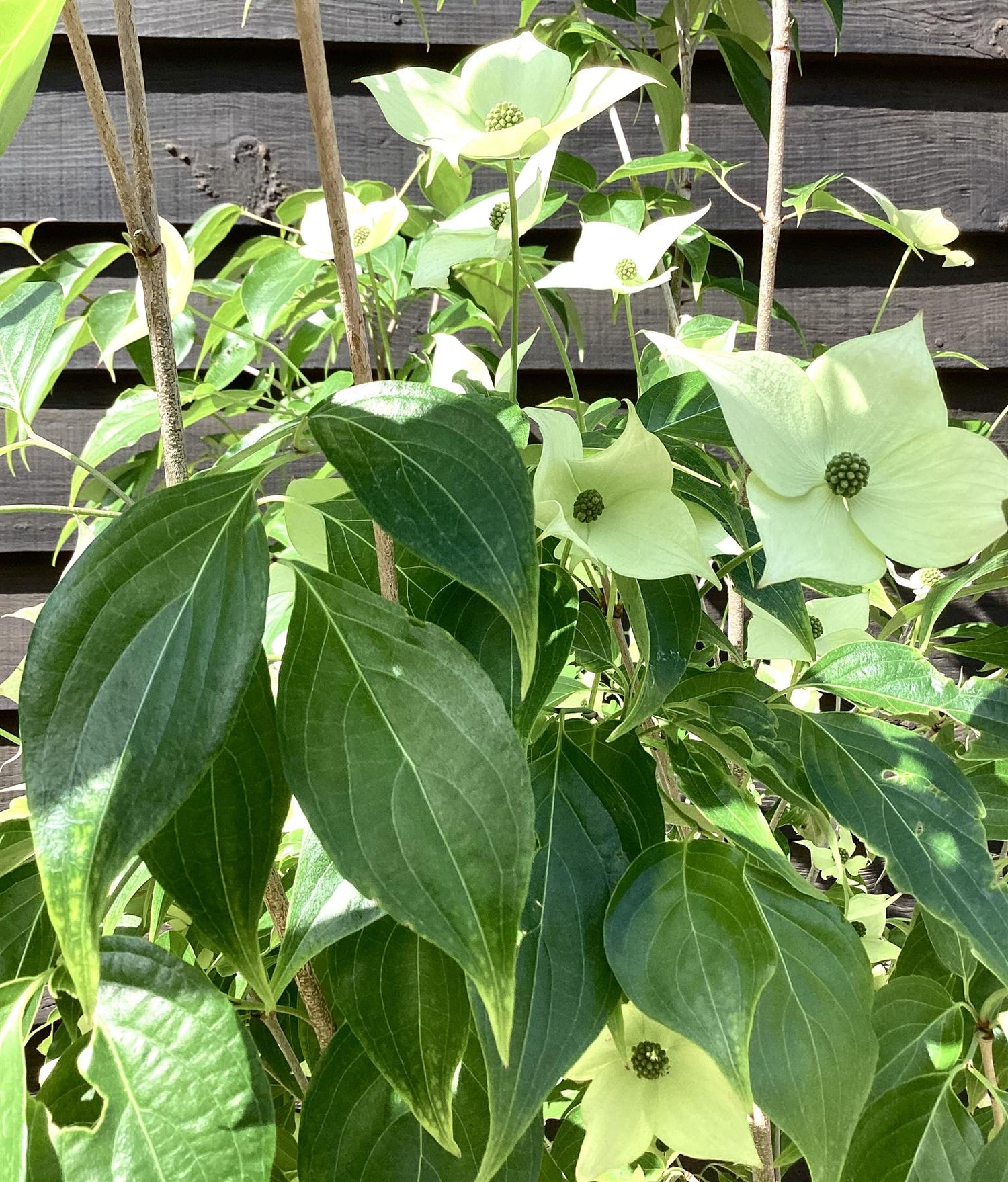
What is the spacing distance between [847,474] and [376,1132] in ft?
0.93

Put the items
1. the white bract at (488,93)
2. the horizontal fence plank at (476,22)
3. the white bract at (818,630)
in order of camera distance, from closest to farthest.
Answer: the white bract at (488,93), the white bract at (818,630), the horizontal fence plank at (476,22)

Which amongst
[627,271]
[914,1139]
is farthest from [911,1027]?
[627,271]

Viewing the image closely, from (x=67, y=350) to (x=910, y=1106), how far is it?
0.53 m

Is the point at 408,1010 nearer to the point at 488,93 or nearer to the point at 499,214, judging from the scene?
the point at 488,93

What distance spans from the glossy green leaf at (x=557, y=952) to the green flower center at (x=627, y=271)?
0.33m

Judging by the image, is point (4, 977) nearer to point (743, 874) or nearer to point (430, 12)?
point (743, 874)

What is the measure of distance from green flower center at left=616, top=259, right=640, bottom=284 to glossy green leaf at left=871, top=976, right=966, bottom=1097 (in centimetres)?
40

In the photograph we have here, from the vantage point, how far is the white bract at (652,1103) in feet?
1.26

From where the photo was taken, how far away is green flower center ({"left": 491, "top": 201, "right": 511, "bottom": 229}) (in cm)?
57

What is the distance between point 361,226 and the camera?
610 mm

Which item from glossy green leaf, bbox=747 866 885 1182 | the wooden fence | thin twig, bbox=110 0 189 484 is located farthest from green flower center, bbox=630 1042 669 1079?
the wooden fence

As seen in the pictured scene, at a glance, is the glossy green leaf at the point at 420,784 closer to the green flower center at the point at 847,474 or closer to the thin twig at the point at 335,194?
the thin twig at the point at 335,194

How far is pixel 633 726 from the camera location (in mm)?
329

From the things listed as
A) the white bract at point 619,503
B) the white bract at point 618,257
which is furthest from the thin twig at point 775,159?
the white bract at point 619,503
